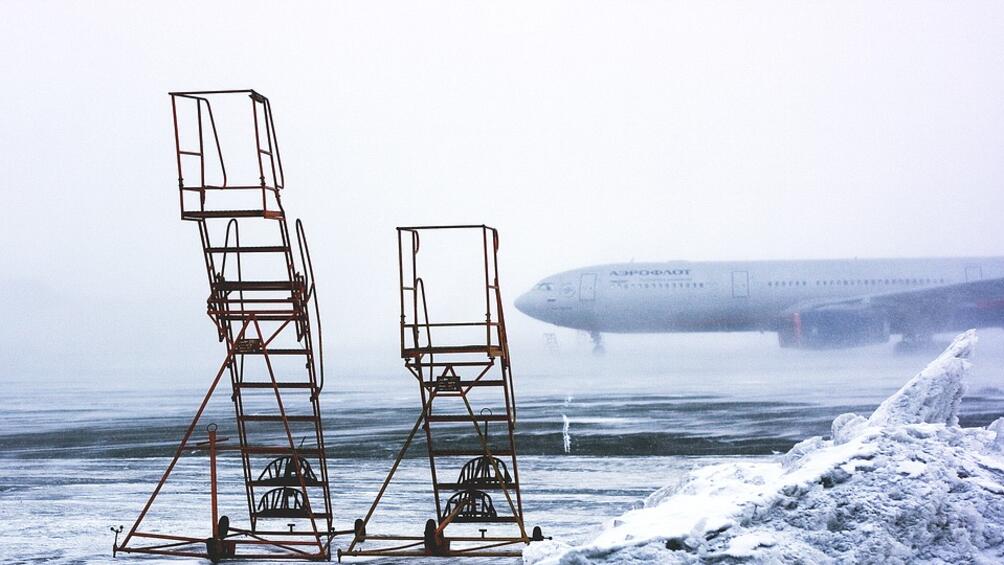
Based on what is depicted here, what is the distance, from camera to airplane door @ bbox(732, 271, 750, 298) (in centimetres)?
4625

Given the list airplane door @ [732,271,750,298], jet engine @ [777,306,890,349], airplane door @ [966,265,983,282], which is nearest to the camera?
jet engine @ [777,306,890,349]

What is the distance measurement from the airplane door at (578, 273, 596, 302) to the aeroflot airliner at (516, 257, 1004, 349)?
4cm

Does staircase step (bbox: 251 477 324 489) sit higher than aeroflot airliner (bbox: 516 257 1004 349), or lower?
lower

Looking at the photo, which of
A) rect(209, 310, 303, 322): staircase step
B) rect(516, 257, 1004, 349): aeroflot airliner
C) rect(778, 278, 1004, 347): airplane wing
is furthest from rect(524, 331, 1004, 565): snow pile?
rect(516, 257, 1004, 349): aeroflot airliner

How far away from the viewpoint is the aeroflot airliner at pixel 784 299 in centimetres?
4491

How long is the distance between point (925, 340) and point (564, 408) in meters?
24.7

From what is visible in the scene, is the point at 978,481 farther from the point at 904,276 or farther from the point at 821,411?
the point at 904,276

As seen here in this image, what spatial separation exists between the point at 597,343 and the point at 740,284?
339 inches

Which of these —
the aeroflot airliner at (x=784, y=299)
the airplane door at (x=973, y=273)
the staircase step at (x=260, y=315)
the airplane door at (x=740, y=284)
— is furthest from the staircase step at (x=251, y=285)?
the airplane door at (x=973, y=273)

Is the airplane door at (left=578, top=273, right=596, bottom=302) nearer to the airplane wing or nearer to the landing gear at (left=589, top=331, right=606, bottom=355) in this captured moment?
the landing gear at (left=589, top=331, right=606, bottom=355)

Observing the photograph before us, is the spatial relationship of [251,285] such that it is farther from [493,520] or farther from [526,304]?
[526,304]

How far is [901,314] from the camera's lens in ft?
148

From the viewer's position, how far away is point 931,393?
1109cm

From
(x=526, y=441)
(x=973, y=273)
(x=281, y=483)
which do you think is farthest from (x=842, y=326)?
(x=281, y=483)
